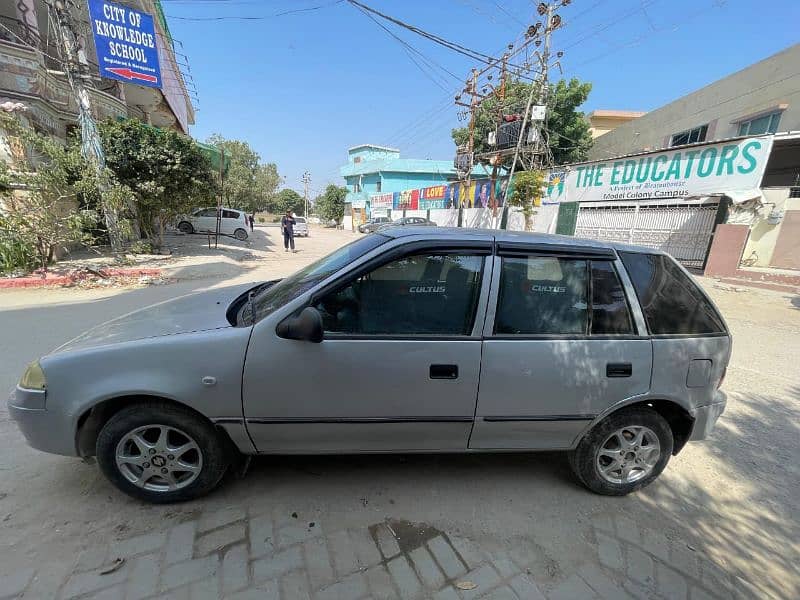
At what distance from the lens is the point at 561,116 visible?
23.6 meters

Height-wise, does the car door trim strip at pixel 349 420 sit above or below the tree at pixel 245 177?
below

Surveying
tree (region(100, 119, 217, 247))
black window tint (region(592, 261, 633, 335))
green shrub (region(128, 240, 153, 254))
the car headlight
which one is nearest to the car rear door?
tree (region(100, 119, 217, 247))

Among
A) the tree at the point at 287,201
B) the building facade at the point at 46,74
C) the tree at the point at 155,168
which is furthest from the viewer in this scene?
the tree at the point at 287,201

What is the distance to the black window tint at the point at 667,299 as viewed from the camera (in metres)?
2.30

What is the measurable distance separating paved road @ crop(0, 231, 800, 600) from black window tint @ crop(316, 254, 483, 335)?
111cm

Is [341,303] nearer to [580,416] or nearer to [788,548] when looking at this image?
[580,416]

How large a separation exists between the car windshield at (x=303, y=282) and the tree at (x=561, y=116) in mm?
21826

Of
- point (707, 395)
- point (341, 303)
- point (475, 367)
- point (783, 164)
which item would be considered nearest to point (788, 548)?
point (707, 395)

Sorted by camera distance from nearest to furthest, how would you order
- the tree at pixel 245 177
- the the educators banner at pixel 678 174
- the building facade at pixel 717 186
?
the building facade at pixel 717 186 < the the educators banner at pixel 678 174 < the tree at pixel 245 177

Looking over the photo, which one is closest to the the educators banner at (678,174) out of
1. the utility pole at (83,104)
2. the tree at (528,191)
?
the tree at (528,191)

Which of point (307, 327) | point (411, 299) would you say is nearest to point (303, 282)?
point (307, 327)

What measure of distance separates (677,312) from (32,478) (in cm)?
417

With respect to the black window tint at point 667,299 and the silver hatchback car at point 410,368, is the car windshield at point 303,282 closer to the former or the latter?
the silver hatchback car at point 410,368

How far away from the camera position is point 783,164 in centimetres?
1382
